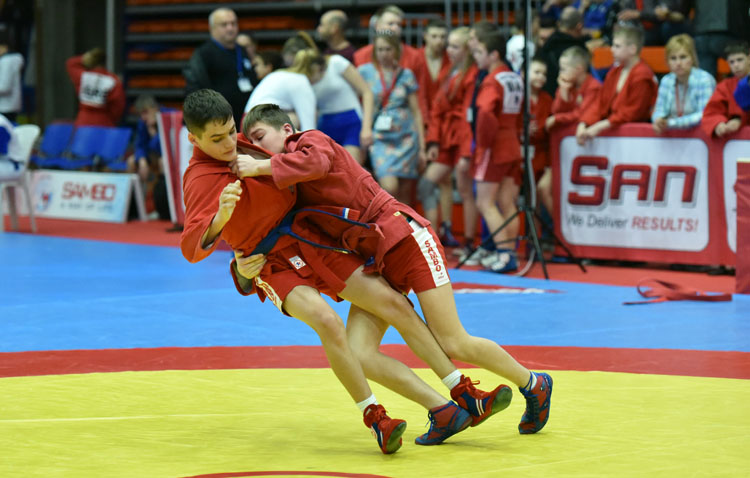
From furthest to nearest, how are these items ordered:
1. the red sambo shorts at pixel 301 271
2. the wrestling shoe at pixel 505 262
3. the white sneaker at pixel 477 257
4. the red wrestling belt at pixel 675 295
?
1. the white sneaker at pixel 477 257
2. the wrestling shoe at pixel 505 262
3. the red wrestling belt at pixel 675 295
4. the red sambo shorts at pixel 301 271

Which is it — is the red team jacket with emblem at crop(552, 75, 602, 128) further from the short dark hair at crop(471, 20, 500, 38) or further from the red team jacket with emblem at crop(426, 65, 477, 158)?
the short dark hair at crop(471, 20, 500, 38)

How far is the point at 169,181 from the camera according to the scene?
11.4m

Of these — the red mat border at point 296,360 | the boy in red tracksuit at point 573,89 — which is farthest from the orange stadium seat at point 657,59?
the red mat border at point 296,360

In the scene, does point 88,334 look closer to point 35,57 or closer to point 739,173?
point 739,173

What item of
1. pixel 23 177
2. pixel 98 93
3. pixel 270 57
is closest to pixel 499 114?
pixel 270 57

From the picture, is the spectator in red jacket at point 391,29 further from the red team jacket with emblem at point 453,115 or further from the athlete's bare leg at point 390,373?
the athlete's bare leg at point 390,373

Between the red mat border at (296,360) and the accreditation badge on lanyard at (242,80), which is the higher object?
the accreditation badge on lanyard at (242,80)

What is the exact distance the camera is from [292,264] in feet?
11.9

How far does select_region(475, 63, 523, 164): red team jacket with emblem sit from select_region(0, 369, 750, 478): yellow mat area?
3.50 meters

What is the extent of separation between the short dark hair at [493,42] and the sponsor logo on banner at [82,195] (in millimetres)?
5572

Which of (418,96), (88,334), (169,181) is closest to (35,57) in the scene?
(169,181)

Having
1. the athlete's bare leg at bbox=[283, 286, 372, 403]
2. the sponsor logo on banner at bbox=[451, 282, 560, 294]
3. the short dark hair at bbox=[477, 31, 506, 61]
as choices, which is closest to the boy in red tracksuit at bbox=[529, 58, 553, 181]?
the short dark hair at bbox=[477, 31, 506, 61]

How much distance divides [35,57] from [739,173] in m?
12.8

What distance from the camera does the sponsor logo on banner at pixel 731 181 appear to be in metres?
7.79
